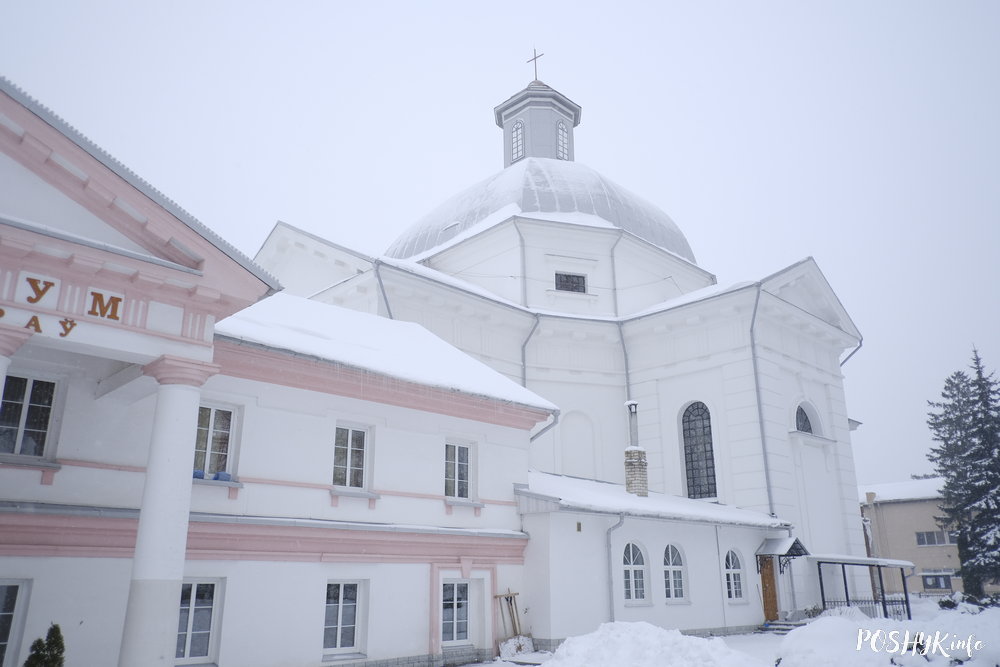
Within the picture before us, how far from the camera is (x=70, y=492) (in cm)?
1016

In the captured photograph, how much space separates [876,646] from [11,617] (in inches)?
450

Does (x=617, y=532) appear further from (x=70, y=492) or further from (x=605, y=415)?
(x=70, y=492)

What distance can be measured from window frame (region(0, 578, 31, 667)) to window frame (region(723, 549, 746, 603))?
1549 cm

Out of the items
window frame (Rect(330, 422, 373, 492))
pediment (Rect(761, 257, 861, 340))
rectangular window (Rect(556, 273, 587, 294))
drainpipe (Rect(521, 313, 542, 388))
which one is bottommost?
window frame (Rect(330, 422, 373, 492))

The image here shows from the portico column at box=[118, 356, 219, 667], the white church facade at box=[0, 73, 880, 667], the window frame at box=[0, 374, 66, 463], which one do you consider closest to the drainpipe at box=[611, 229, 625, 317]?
the white church facade at box=[0, 73, 880, 667]

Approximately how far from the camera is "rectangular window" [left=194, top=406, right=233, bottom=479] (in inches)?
463

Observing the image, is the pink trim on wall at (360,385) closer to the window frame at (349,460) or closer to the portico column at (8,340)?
the window frame at (349,460)

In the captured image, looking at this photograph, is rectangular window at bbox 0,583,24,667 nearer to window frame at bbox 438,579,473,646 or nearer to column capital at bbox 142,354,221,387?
column capital at bbox 142,354,221,387

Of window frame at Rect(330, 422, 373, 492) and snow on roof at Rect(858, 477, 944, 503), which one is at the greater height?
snow on roof at Rect(858, 477, 944, 503)

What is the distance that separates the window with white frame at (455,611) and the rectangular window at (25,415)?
734cm

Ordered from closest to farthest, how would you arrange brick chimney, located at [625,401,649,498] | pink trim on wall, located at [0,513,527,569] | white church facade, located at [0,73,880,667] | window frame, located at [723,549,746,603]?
white church facade, located at [0,73,880,667] < pink trim on wall, located at [0,513,527,569] < window frame, located at [723,549,746,603] < brick chimney, located at [625,401,649,498]

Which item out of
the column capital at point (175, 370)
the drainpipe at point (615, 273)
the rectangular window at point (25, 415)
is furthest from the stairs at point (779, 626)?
the rectangular window at point (25, 415)

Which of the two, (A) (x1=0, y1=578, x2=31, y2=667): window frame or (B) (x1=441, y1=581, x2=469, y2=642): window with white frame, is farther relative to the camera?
(B) (x1=441, y1=581, x2=469, y2=642): window with white frame

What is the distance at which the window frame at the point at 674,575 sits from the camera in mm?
17812
